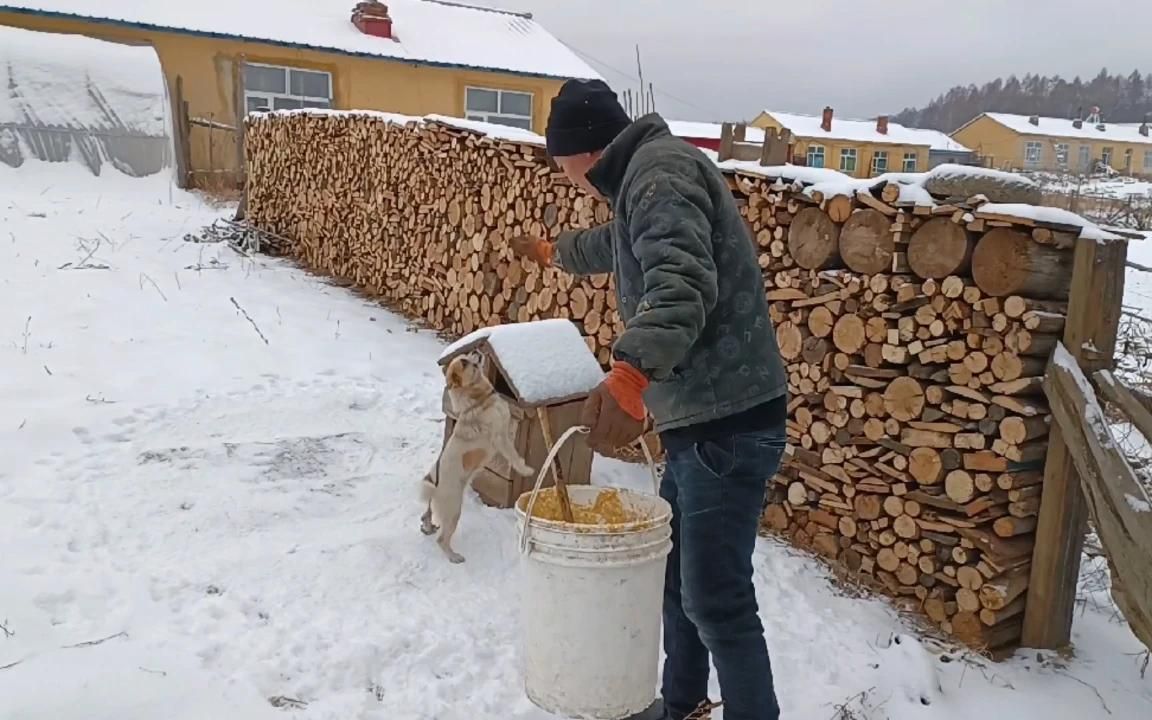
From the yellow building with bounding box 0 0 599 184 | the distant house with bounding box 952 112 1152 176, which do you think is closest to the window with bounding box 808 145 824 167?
the distant house with bounding box 952 112 1152 176

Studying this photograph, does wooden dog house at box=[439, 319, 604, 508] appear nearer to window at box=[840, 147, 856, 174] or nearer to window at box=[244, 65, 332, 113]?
window at box=[244, 65, 332, 113]

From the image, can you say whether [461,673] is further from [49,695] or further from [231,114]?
[231,114]

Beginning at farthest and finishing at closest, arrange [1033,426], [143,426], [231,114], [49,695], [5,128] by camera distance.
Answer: [231,114]
[5,128]
[143,426]
[1033,426]
[49,695]

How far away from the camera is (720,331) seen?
2307mm

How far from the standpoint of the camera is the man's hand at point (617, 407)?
2.04 m

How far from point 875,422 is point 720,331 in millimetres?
1840

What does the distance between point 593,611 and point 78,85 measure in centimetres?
1421

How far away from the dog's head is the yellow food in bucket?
1132 millimetres

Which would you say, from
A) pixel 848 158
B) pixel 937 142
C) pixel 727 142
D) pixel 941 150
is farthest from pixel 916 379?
pixel 937 142

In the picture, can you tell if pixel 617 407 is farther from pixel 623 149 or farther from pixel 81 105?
pixel 81 105

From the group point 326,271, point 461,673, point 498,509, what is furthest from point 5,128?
point 461,673

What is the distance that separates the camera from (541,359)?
4137 mm

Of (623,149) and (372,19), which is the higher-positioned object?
(372,19)

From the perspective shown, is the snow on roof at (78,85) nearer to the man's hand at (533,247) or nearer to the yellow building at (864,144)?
the man's hand at (533,247)
